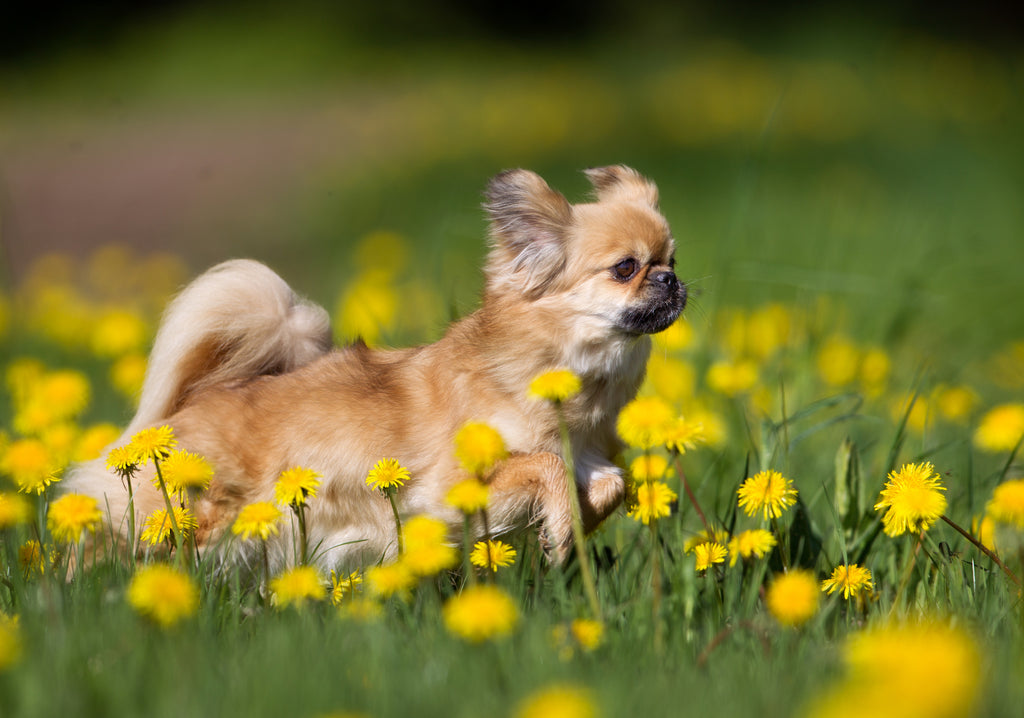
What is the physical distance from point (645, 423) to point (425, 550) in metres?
0.65

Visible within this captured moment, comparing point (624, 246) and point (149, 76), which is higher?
point (149, 76)

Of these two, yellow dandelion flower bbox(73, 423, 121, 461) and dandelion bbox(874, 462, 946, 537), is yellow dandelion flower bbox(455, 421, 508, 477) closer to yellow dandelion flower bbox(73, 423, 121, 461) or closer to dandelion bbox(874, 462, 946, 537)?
dandelion bbox(874, 462, 946, 537)

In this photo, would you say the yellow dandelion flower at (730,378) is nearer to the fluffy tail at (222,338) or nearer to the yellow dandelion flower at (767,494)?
the yellow dandelion flower at (767,494)

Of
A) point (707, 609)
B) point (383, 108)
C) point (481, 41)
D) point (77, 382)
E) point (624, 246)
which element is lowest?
point (707, 609)

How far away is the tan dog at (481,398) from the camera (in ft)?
11.2

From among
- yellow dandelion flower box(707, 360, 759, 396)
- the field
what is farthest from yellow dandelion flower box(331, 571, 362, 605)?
yellow dandelion flower box(707, 360, 759, 396)

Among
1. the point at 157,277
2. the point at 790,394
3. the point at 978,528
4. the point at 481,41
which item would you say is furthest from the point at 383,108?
the point at 978,528

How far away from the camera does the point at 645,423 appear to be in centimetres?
259

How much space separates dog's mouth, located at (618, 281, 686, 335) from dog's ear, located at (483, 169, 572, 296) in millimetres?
305

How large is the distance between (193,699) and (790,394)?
3451 mm

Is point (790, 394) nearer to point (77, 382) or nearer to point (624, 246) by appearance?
point (624, 246)

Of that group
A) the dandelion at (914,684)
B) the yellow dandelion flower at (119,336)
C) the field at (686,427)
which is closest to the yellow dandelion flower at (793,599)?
the field at (686,427)

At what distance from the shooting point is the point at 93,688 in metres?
2.06

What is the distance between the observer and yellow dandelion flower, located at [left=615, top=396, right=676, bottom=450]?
259 cm
